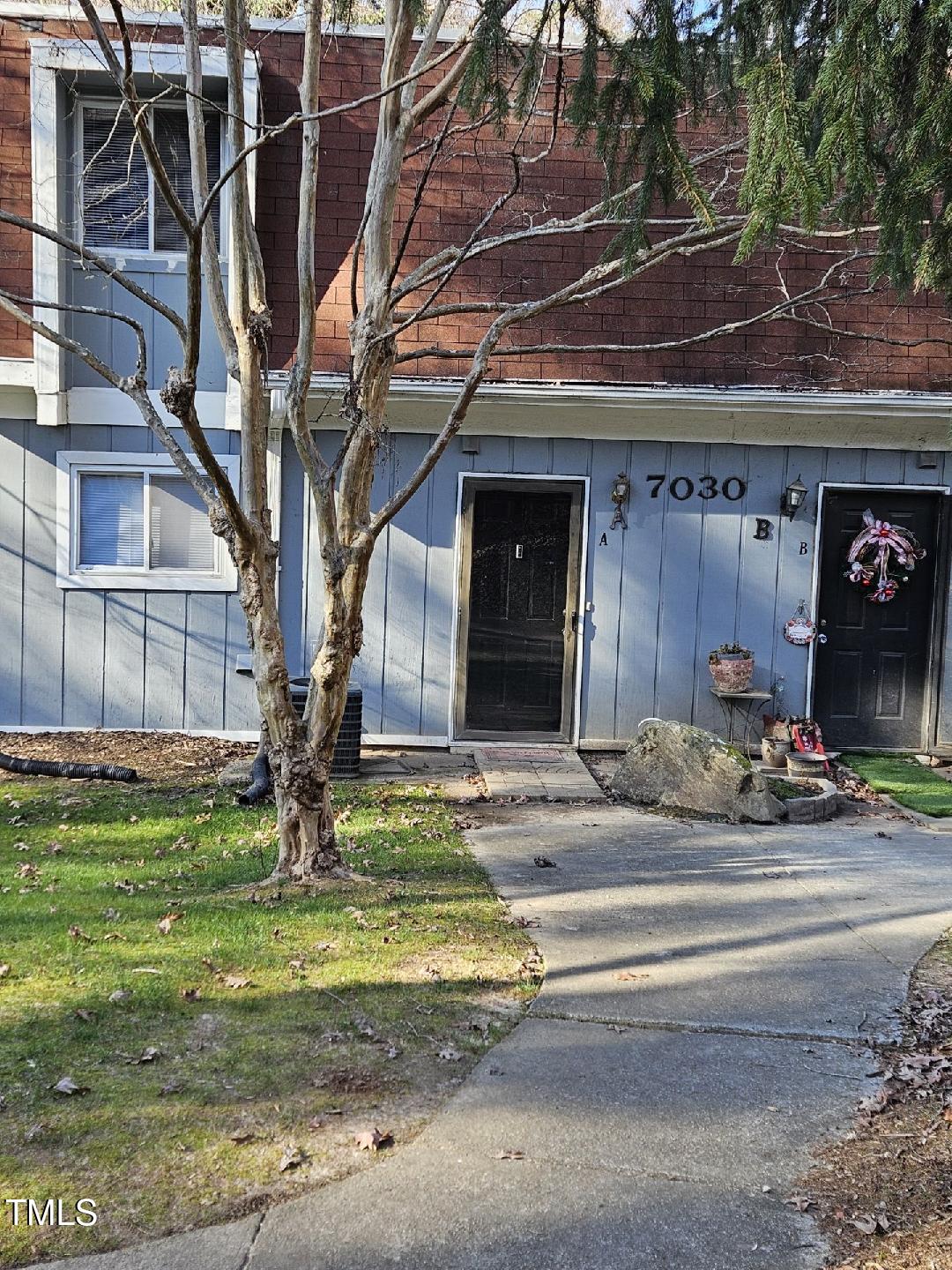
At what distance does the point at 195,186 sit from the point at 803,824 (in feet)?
18.8

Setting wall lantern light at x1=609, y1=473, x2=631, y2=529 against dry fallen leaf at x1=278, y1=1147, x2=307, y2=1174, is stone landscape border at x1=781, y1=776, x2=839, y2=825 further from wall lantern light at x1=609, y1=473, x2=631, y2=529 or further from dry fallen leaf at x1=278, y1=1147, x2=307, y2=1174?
dry fallen leaf at x1=278, y1=1147, x2=307, y2=1174

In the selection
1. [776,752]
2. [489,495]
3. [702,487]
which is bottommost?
[776,752]

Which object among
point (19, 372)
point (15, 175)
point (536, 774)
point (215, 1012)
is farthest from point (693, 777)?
point (15, 175)

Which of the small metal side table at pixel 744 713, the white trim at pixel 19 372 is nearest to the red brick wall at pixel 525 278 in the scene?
the white trim at pixel 19 372

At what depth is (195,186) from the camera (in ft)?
22.1

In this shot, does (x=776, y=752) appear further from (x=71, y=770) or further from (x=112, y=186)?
(x=112, y=186)

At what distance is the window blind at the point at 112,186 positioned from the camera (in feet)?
32.4

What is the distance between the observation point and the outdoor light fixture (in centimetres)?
1003

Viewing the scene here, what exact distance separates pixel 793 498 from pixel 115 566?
5.90 meters

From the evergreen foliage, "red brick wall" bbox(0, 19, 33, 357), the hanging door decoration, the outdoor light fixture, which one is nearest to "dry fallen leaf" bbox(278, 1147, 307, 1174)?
the evergreen foliage

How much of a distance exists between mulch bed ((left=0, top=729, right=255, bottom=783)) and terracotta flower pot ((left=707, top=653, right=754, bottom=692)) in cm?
401

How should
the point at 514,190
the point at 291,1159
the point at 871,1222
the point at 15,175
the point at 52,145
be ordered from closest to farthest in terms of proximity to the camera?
the point at 871,1222 → the point at 291,1159 → the point at 514,190 → the point at 52,145 → the point at 15,175

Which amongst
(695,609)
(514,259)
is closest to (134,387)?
(514,259)

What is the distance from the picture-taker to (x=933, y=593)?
10.3 meters
